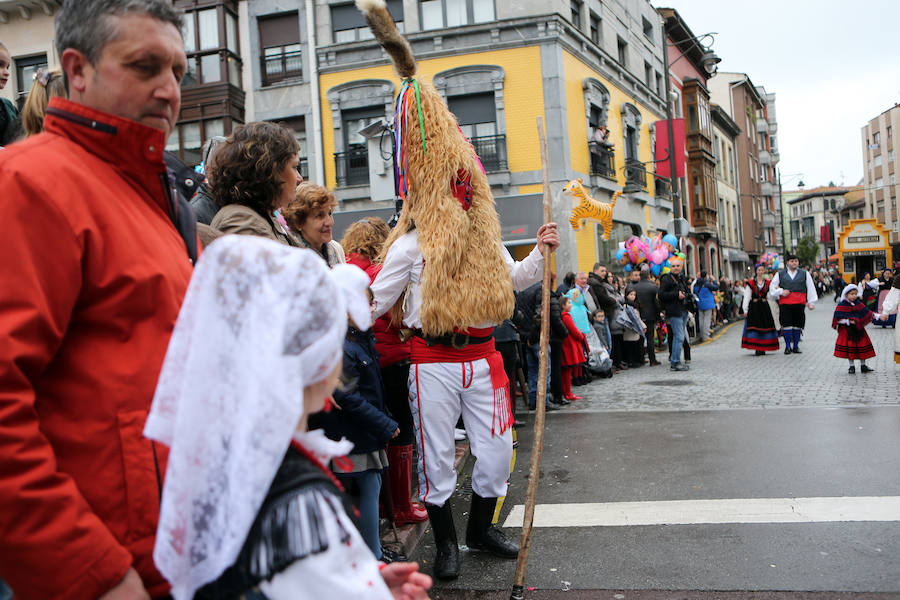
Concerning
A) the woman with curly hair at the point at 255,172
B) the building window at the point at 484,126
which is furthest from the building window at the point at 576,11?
the woman with curly hair at the point at 255,172

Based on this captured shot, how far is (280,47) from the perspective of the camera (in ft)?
68.6

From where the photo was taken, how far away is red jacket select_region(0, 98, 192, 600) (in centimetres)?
124

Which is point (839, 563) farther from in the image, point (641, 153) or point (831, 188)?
point (831, 188)

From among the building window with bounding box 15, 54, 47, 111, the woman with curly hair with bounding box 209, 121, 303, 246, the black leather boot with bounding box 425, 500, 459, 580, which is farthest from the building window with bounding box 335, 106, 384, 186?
the woman with curly hair with bounding box 209, 121, 303, 246

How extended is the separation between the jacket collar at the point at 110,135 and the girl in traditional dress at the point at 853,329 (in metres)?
11.3

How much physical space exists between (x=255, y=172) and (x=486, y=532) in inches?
94.5

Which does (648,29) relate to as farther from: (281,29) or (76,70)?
(76,70)

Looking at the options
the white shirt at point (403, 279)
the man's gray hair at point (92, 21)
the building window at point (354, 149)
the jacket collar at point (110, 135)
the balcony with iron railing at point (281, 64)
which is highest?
the balcony with iron railing at point (281, 64)

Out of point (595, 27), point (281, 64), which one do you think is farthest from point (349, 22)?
point (595, 27)

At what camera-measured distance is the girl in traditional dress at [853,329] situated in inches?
420

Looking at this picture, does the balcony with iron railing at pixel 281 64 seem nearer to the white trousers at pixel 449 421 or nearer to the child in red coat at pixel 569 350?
the child in red coat at pixel 569 350

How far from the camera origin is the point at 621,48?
25.5 m

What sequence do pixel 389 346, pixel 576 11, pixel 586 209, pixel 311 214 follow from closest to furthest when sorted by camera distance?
pixel 311 214 < pixel 389 346 < pixel 586 209 < pixel 576 11

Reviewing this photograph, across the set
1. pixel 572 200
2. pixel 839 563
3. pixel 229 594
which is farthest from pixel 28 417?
pixel 572 200
